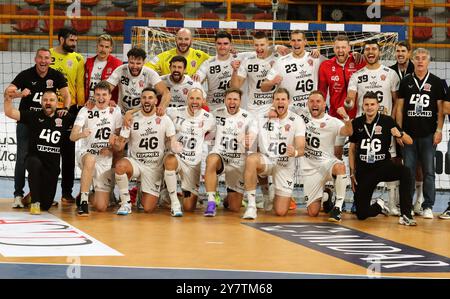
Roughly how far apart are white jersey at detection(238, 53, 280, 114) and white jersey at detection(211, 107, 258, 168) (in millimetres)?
771

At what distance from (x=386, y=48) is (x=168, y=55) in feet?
12.4

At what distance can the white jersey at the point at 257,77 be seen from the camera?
12438mm

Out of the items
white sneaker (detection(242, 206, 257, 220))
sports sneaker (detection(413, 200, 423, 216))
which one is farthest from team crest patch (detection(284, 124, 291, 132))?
sports sneaker (detection(413, 200, 423, 216))

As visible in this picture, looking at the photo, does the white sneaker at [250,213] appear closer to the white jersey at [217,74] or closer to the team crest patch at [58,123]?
the white jersey at [217,74]

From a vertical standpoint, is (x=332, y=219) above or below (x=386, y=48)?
below

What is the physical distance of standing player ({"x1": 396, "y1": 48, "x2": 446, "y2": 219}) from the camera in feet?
37.5

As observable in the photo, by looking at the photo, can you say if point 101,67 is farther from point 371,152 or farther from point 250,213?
point 371,152

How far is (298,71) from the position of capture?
12.2m

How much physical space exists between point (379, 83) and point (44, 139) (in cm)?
438

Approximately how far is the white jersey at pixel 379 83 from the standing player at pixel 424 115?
0.78ft

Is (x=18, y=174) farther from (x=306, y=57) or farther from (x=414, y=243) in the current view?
(x=414, y=243)

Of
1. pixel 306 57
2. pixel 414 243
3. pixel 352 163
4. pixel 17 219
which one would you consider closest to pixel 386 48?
pixel 306 57

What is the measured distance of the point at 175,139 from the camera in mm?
11562

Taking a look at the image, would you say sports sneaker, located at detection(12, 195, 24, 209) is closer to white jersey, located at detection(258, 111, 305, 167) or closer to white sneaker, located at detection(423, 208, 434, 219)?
white jersey, located at detection(258, 111, 305, 167)
